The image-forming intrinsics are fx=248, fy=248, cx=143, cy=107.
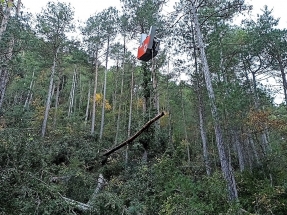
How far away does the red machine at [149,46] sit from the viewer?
272 inches

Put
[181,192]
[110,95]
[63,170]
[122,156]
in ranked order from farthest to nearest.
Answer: [110,95] < [122,156] < [63,170] < [181,192]

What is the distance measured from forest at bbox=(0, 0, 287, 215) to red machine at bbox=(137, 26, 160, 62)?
1.69 meters

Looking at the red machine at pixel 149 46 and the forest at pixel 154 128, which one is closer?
the forest at pixel 154 128

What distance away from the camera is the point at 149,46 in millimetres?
6957

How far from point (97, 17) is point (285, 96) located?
14.8 meters

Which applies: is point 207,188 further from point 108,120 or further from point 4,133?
point 108,120

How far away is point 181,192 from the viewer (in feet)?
20.6

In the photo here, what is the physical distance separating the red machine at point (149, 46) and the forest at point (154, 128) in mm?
1692

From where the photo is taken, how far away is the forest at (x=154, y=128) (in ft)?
17.9

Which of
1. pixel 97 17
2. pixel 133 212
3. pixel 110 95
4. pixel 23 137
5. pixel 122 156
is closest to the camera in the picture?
pixel 23 137

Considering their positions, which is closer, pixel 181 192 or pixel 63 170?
pixel 181 192

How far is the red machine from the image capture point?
6.91 metres

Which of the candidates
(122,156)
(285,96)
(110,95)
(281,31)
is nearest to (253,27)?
(281,31)

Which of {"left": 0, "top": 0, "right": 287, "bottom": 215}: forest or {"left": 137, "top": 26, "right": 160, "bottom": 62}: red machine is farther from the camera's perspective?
{"left": 137, "top": 26, "right": 160, "bottom": 62}: red machine
